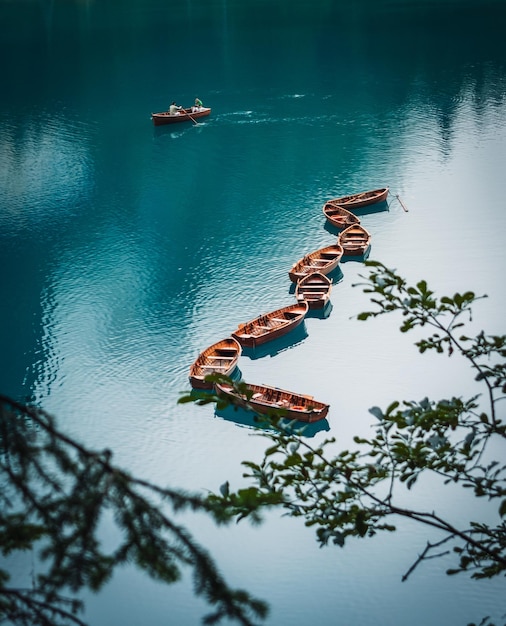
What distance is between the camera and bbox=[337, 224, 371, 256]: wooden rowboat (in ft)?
106

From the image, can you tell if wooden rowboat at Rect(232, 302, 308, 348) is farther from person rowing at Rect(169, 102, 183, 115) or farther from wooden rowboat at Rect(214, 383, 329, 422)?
person rowing at Rect(169, 102, 183, 115)

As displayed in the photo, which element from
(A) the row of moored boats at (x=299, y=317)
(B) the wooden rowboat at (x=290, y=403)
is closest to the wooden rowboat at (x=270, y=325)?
(A) the row of moored boats at (x=299, y=317)

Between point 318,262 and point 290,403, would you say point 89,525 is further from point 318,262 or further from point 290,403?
point 318,262

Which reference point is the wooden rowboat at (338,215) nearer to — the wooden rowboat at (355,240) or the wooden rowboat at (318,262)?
the wooden rowboat at (355,240)

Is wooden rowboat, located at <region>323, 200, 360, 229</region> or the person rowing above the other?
the person rowing

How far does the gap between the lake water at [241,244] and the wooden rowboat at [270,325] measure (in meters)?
0.50

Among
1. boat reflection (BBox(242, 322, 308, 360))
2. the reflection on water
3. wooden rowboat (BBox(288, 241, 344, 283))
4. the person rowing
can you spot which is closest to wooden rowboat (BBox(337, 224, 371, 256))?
wooden rowboat (BBox(288, 241, 344, 283))

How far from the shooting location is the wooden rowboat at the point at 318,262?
29923 millimetres

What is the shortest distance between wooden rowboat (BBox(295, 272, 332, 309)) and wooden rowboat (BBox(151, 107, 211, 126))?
22.4m

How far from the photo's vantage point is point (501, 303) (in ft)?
93.0

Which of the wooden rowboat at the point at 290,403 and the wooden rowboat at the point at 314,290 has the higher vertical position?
the wooden rowboat at the point at 314,290

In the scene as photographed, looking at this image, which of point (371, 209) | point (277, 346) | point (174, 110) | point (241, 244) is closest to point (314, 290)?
point (277, 346)

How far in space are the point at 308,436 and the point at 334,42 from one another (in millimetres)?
52816

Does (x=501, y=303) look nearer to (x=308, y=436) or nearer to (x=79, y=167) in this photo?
(x=308, y=436)
